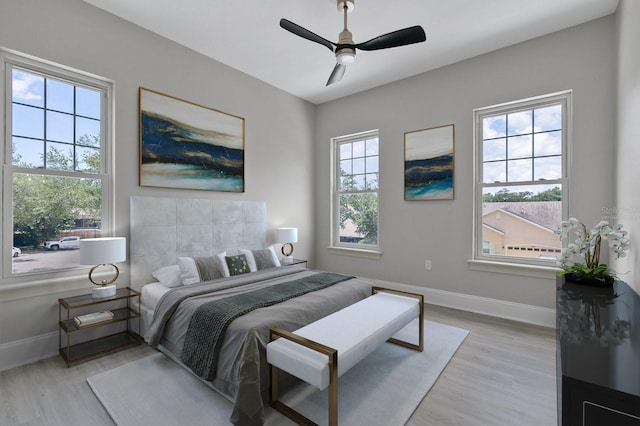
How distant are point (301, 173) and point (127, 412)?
3813mm

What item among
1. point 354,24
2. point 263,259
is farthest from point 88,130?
point 354,24

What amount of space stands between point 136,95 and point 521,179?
4.33 m

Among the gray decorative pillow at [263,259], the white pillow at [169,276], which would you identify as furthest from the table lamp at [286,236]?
the white pillow at [169,276]

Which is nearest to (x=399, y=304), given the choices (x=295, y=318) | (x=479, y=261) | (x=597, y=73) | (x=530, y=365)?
(x=295, y=318)

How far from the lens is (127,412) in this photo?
1.82m

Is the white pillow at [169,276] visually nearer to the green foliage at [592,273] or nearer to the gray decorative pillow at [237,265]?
the gray decorative pillow at [237,265]

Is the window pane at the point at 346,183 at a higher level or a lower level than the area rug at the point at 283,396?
higher

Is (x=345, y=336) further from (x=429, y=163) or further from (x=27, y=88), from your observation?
(x=27, y=88)

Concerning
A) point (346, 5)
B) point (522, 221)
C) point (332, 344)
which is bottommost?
point (332, 344)

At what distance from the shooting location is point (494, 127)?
3.58 meters

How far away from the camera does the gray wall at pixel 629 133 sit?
6.15 ft

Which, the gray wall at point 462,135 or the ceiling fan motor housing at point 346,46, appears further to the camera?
the gray wall at point 462,135

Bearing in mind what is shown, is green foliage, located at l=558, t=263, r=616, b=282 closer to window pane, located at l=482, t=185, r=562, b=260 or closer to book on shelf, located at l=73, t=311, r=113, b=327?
window pane, located at l=482, t=185, r=562, b=260

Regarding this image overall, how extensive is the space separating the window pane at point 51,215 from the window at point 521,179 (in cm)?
425
